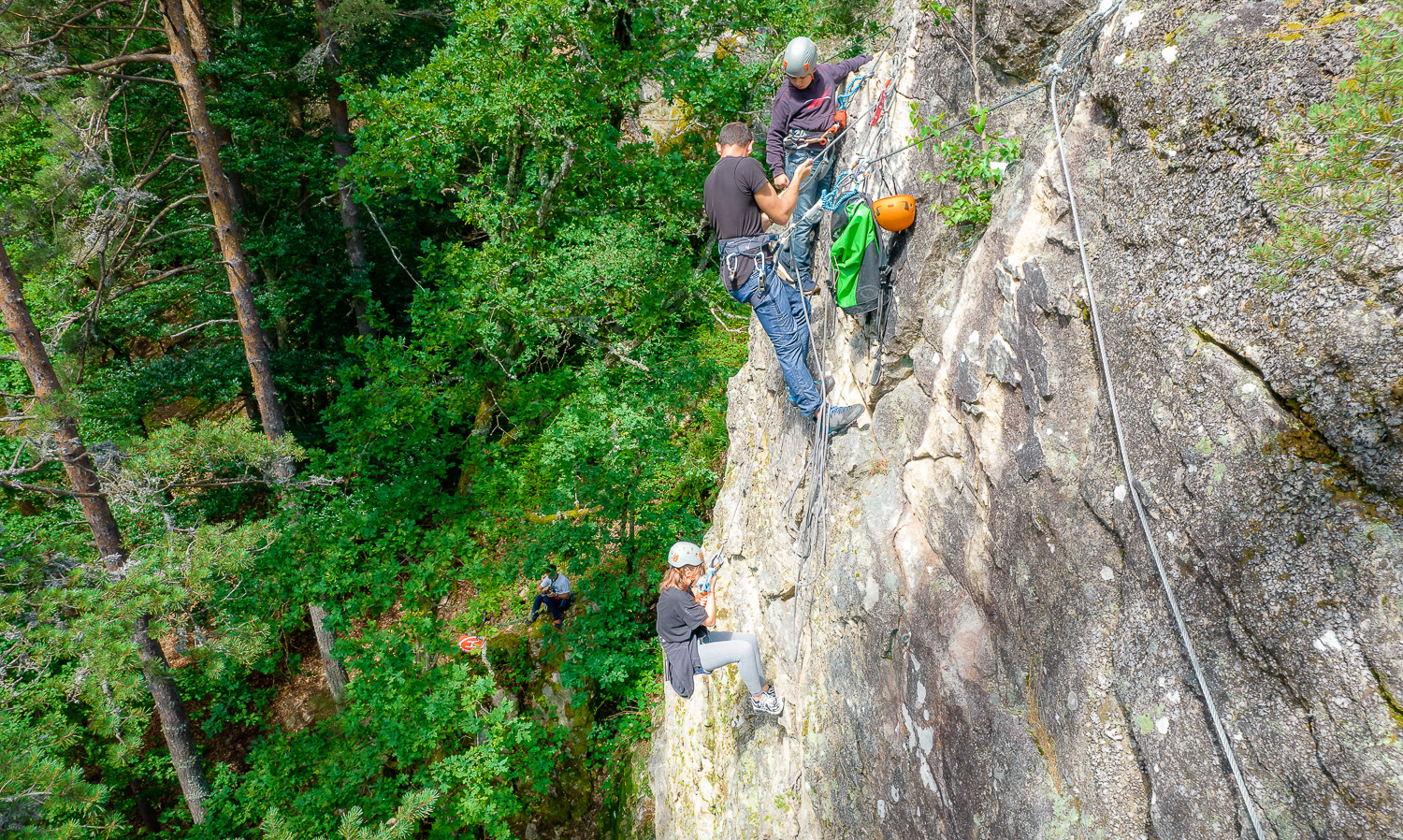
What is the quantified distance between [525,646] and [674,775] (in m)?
3.41

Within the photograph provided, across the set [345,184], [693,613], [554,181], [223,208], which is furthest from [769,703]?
[345,184]

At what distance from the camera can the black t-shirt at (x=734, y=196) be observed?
4.57 metres

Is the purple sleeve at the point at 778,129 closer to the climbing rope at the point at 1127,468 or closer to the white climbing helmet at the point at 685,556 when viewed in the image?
the climbing rope at the point at 1127,468

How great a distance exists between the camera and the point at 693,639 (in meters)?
5.76

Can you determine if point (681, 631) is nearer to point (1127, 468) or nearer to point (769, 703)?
point (769, 703)

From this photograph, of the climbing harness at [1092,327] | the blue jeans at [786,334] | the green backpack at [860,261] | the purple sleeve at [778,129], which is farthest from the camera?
the purple sleeve at [778,129]

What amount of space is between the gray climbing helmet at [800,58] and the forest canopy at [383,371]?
5.32m

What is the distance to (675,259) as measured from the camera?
10.4 m

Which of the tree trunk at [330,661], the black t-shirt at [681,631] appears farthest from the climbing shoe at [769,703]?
the tree trunk at [330,661]

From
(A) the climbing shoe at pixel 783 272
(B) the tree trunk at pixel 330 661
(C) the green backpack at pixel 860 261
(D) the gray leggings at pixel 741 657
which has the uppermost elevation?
(C) the green backpack at pixel 860 261

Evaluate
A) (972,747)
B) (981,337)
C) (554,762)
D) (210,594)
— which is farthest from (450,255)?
(972,747)

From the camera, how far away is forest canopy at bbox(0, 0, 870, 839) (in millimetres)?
8602

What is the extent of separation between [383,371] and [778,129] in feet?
27.6

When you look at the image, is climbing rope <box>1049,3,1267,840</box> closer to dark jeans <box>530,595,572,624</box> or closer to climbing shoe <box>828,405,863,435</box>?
climbing shoe <box>828,405,863,435</box>
